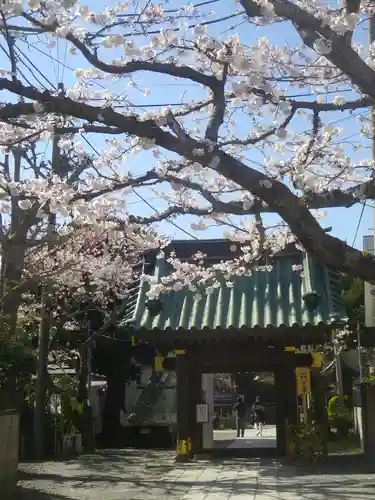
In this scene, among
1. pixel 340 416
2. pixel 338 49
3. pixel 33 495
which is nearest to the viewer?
pixel 338 49

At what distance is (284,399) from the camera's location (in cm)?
1358

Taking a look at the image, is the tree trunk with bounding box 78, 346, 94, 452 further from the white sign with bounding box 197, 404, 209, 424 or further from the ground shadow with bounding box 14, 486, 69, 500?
the ground shadow with bounding box 14, 486, 69, 500

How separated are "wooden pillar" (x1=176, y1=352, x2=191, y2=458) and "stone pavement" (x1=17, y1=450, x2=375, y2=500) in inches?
16.0

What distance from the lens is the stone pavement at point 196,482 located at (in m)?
9.38

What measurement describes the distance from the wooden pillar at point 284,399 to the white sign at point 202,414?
1.54 meters

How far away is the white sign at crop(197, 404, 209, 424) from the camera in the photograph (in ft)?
45.1

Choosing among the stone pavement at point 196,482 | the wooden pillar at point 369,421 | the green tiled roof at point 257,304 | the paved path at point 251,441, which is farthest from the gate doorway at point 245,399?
the stone pavement at point 196,482

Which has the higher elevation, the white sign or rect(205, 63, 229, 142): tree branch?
rect(205, 63, 229, 142): tree branch

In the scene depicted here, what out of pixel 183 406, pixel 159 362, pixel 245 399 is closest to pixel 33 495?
pixel 183 406

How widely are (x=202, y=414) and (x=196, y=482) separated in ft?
10.3

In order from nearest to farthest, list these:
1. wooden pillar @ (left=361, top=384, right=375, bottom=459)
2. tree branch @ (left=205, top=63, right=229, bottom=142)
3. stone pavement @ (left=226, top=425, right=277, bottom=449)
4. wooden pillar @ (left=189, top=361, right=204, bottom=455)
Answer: tree branch @ (left=205, top=63, right=229, bottom=142)
wooden pillar @ (left=361, top=384, right=375, bottom=459)
wooden pillar @ (left=189, top=361, right=204, bottom=455)
stone pavement @ (left=226, top=425, right=277, bottom=449)

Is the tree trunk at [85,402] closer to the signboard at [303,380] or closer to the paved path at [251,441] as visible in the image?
the paved path at [251,441]

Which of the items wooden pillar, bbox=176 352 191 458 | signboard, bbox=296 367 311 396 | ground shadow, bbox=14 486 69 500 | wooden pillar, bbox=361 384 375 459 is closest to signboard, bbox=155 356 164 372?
wooden pillar, bbox=176 352 191 458

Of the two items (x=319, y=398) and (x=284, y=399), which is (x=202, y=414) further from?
(x=319, y=398)
